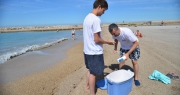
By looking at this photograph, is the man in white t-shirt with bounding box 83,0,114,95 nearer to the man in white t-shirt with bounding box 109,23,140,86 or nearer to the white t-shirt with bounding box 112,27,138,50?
the man in white t-shirt with bounding box 109,23,140,86

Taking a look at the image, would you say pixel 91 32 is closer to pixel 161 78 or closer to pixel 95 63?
pixel 95 63

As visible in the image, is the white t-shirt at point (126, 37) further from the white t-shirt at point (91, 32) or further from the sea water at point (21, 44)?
the sea water at point (21, 44)

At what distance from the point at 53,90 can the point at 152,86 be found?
2478 mm

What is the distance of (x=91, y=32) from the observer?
112 inches

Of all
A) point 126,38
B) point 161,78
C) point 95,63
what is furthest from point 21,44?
point 161,78

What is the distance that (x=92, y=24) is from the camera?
273cm

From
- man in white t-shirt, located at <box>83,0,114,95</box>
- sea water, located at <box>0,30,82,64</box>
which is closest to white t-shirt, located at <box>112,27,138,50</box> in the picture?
man in white t-shirt, located at <box>83,0,114,95</box>

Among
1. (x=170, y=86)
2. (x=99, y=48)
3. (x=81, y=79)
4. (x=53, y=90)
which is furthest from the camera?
(x=81, y=79)

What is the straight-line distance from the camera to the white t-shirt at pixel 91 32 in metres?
2.72

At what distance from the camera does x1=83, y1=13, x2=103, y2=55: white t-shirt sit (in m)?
2.72

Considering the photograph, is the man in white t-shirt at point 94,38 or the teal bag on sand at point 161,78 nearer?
the man in white t-shirt at point 94,38

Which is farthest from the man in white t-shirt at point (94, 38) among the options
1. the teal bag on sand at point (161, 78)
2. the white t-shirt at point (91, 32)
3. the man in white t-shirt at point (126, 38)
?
the teal bag on sand at point (161, 78)

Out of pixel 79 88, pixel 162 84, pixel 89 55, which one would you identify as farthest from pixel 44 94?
pixel 162 84

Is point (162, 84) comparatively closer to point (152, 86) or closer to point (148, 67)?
point (152, 86)
